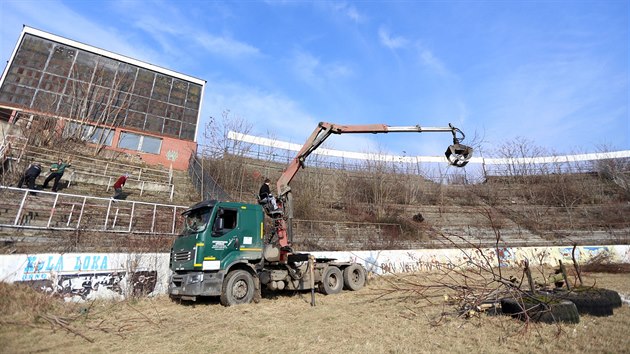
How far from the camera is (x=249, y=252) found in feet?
32.2

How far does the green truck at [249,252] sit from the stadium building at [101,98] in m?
17.6

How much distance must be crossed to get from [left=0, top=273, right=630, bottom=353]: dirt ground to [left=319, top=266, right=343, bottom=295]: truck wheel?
2353 mm

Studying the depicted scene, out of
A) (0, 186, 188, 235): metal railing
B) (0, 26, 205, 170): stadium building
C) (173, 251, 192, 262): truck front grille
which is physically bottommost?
(173, 251, 192, 262): truck front grille

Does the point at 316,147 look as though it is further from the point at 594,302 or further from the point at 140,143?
the point at 140,143

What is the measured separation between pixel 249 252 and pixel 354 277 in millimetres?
4837

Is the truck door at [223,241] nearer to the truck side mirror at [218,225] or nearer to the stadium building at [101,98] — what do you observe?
the truck side mirror at [218,225]

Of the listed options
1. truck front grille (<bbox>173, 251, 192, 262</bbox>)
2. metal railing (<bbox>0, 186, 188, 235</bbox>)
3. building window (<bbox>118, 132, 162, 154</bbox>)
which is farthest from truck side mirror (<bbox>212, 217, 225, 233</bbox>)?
building window (<bbox>118, 132, 162, 154</bbox>)

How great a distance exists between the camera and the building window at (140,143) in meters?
24.6

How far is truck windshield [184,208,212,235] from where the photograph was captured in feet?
30.3

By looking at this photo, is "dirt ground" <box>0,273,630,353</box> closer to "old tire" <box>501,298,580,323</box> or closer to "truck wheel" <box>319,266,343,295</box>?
"old tire" <box>501,298,580,323</box>

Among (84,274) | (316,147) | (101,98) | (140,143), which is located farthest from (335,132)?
(101,98)

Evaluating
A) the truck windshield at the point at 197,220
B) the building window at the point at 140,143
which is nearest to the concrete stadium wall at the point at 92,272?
the truck windshield at the point at 197,220

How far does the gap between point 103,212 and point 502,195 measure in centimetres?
3843

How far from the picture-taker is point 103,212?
12.8 metres
